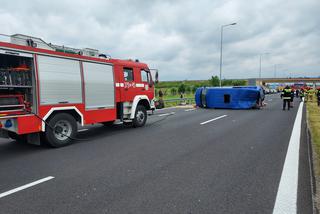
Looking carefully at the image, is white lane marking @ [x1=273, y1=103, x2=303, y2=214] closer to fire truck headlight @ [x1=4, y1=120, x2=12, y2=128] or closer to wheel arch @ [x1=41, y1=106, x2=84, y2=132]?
wheel arch @ [x1=41, y1=106, x2=84, y2=132]

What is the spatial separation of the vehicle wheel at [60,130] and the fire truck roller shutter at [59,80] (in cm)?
47

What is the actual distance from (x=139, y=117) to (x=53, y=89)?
412 centimetres

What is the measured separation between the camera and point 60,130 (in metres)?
6.77

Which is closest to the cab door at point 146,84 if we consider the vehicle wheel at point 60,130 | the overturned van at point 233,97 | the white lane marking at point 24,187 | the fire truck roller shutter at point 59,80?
the fire truck roller shutter at point 59,80

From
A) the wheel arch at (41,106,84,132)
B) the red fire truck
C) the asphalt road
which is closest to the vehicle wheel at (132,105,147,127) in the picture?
the red fire truck

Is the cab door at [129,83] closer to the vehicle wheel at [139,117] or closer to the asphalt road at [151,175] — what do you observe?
the vehicle wheel at [139,117]

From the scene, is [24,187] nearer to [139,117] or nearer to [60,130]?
[60,130]

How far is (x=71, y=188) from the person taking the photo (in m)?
3.80

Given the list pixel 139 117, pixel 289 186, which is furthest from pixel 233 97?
pixel 289 186

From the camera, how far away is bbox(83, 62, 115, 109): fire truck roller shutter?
7.36 m

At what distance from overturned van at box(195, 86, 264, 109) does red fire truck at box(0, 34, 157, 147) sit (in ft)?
38.4

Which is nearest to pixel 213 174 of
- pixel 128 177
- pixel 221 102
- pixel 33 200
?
pixel 128 177

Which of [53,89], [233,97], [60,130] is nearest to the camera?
[53,89]

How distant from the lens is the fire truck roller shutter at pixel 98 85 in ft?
24.1
